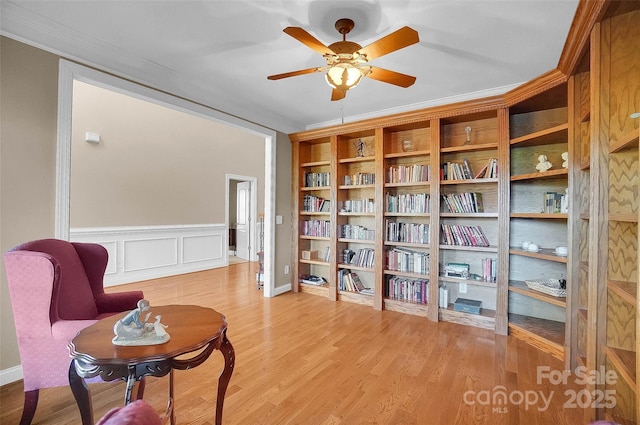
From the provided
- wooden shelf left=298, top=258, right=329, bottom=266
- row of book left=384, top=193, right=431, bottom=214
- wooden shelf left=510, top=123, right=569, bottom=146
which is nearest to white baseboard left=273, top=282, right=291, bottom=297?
wooden shelf left=298, top=258, right=329, bottom=266

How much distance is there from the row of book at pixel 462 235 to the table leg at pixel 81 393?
3.32 meters

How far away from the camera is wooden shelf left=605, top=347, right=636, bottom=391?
4.16ft

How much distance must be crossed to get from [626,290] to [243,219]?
7.54 meters

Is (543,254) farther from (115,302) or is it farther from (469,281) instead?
(115,302)

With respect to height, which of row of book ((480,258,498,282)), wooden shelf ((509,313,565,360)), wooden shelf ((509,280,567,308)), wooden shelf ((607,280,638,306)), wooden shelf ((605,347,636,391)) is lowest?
wooden shelf ((509,313,565,360))

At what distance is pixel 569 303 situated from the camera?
235cm

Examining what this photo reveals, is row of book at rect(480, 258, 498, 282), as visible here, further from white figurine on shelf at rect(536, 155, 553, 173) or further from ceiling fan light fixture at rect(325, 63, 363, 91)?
ceiling fan light fixture at rect(325, 63, 363, 91)

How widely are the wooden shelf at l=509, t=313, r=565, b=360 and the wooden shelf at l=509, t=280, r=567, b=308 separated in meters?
0.29

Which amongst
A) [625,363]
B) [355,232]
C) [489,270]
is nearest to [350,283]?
[355,232]

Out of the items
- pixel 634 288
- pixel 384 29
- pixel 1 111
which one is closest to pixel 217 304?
pixel 1 111

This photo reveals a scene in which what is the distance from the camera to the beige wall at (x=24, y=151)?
2070 mm

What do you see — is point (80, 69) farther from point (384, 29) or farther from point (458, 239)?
point (458, 239)

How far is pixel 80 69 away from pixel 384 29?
2.51 metres

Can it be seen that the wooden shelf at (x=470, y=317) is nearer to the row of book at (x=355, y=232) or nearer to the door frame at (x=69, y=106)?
the row of book at (x=355, y=232)
